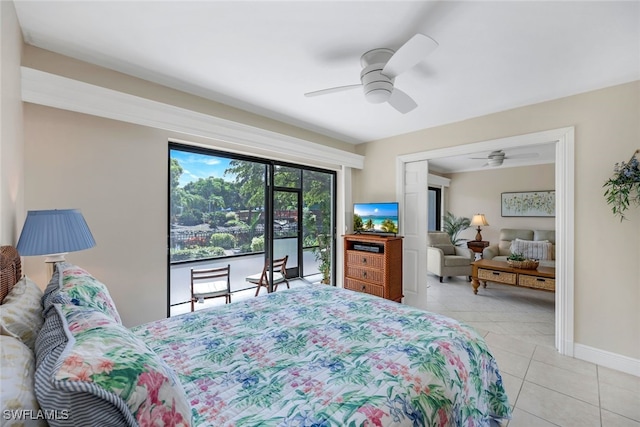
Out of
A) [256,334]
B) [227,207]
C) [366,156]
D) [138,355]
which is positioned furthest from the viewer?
[366,156]

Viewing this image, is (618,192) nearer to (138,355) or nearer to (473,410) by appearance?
(473,410)

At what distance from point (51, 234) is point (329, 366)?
1686 mm

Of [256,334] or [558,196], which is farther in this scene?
[558,196]

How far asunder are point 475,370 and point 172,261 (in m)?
2.96

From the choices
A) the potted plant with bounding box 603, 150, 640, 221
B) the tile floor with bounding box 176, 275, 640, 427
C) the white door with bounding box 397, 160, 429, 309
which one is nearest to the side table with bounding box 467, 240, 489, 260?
the tile floor with bounding box 176, 275, 640, 427

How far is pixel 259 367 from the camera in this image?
1.22 meters

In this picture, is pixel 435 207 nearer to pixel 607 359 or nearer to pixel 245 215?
pixel 607 359

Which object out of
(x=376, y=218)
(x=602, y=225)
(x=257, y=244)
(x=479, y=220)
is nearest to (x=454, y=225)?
(x=479, y=220)

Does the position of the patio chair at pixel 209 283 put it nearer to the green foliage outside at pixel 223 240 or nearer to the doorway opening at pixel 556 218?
the green foliage outside at pixel 223 240

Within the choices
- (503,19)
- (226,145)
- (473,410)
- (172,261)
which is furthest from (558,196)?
(172,261)

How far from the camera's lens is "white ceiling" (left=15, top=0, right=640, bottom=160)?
157 centimetres

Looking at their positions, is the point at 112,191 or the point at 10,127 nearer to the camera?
the point at 10,127

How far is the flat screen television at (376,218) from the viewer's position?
381 cm

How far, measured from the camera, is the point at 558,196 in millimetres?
2705
